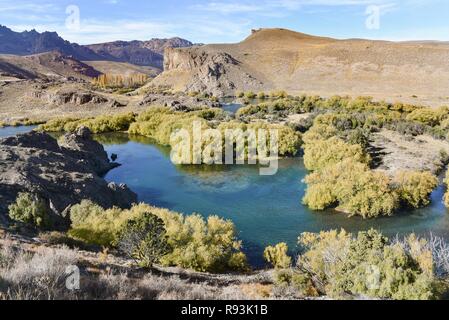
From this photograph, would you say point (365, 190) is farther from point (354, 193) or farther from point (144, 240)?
point (144, 240)

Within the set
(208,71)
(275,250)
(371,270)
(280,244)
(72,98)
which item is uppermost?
(208,71)

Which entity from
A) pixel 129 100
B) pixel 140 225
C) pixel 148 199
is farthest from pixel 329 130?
pixel 129 100

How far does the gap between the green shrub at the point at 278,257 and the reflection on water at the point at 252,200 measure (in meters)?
1.08

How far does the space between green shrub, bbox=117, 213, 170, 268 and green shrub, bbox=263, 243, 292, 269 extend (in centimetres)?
684

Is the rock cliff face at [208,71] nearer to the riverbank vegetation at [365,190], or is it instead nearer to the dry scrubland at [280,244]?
the dry scrubland at [280,244]

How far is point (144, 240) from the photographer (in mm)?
20500

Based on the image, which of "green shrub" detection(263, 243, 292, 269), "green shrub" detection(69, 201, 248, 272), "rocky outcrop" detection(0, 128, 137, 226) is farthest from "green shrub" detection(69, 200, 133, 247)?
"green shrub" detection(263, 243, 292, 269)

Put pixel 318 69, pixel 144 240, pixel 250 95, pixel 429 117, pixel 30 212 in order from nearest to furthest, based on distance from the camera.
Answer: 1. pixel 144 240
2. pixel 30 212
3. pixel 429 117
4. pixel 250 95
5. pixel 318 69

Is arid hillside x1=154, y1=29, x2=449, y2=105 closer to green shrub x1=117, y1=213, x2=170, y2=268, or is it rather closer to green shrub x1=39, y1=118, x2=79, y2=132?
green shrub x1=39, y1=118, x2=79, y2=132

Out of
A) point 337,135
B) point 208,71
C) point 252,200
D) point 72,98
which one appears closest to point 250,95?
point 208,71

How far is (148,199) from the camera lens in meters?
40.1

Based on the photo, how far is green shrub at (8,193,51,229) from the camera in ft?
81.2

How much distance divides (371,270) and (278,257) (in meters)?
8.49

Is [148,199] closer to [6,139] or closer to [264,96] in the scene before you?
[6,139]
